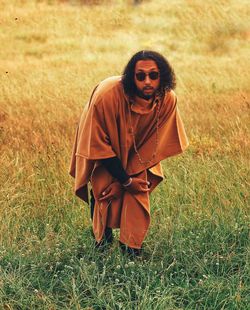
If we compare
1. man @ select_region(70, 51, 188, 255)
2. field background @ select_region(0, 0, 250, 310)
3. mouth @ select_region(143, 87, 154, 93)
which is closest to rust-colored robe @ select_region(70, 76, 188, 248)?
man @ select_region(70, 51, 188, 255)

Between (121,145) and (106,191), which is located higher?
(121,145)

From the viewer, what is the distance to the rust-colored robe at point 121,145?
431 centimetres

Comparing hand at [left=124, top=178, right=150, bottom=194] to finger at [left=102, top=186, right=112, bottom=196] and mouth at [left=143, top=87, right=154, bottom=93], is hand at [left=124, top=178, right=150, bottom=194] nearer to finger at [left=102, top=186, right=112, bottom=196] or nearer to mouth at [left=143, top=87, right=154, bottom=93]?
finger at [left=102, top=186, right=112, bottom=196]

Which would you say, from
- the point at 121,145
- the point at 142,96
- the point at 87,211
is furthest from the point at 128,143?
the point at 87,211

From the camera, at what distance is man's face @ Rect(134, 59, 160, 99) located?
4211mm

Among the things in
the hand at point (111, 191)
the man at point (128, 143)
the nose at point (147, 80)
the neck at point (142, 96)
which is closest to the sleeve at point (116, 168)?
the man at point (128, 143)

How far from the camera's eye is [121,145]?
14.5ft

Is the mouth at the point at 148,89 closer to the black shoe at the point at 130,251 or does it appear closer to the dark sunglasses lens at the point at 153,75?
the dark sunglasses lens at the point at 153,75

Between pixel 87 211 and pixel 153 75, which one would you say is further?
pixel 87 211

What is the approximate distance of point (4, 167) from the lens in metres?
6.21

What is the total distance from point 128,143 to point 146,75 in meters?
0.45

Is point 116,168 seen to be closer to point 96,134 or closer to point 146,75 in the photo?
point 96,134

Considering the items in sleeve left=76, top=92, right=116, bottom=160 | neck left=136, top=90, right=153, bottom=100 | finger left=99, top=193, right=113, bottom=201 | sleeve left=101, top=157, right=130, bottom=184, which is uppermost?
neck left=136, top=90, right=153, bottom=100

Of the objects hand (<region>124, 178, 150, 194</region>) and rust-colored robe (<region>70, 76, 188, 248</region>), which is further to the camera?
hand (<region>124, 178, 150, 194</region>)
